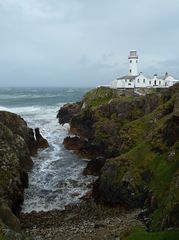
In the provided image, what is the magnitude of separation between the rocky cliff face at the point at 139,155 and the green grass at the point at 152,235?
1.51 metres

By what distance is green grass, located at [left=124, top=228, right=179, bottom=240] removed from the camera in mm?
24078

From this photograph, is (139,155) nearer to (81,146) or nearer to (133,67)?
(81,146)

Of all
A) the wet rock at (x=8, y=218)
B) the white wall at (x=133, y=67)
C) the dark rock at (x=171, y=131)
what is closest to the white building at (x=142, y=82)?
the white wall at (x=133, y=67)

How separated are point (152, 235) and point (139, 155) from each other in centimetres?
1640

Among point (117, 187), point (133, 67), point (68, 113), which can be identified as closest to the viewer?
point (117, 187)

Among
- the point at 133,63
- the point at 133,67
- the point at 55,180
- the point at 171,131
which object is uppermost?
the point at 133,63

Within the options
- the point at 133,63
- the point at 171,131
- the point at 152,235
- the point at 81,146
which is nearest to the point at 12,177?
the point at 171,131

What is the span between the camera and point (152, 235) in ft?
84.4

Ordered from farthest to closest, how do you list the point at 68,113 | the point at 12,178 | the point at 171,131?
1. the point at 68,113
2. the point at 171,131
3. the point at 12,178

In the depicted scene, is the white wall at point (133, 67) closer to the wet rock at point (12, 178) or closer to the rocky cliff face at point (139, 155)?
the rocky cliff face at point (139, 155)

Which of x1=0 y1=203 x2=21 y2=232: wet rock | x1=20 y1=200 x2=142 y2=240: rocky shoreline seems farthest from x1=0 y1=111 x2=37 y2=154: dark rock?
x1=0 y1=203 x2=21 y2=232: wet rock

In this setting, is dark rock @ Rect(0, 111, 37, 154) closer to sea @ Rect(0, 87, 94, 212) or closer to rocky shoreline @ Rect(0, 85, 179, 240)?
rocky shoreline @ Rect(0, 85, 179, 240)

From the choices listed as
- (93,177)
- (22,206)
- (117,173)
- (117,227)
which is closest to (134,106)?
(93,177)

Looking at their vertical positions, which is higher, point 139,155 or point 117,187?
point 139,155
